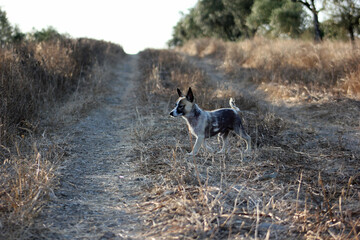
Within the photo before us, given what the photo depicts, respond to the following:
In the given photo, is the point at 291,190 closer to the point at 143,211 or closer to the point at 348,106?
the point at 143,211

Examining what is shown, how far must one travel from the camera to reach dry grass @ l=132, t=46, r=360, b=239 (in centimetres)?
319

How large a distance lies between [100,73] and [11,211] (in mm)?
9835

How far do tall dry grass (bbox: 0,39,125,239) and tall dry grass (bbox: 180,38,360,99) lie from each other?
673 cm

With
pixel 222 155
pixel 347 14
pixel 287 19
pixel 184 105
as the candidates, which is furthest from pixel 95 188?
pixel 287 19

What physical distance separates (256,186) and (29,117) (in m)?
5.14

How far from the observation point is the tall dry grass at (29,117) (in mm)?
3482

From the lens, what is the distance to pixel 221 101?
8.54m

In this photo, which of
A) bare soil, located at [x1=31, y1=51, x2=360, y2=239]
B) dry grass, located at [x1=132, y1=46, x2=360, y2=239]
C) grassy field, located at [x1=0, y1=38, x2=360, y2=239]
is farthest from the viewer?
bare soil, located at [x1=31, y1=51, x2=360, y2=239]

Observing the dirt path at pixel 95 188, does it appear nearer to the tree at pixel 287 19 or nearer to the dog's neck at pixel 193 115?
the dog's neck at pixel 193 115

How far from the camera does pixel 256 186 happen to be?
4250 millimetres

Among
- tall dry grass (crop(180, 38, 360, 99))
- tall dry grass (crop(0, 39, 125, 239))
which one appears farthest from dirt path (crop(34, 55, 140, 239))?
tall dry grass (crop(180, 38, 360, 99))

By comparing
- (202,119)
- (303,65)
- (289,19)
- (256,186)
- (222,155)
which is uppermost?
(289,19)

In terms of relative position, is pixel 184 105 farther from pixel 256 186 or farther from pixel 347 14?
pixel 347 14

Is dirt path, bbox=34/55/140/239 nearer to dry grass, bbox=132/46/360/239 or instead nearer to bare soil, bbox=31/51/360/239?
bare soil, bbox=31/51/360/239
